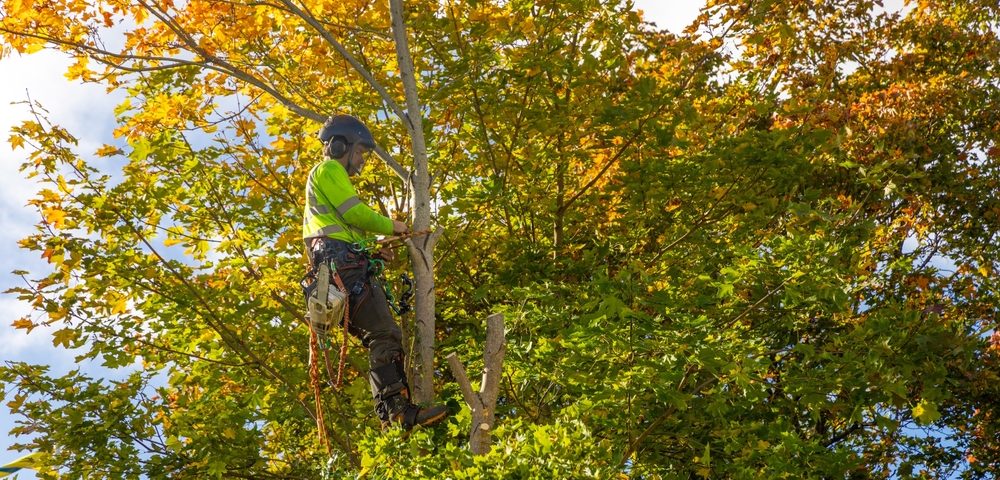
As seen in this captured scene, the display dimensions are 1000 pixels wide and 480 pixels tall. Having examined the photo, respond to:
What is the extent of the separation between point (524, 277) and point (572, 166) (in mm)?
2390

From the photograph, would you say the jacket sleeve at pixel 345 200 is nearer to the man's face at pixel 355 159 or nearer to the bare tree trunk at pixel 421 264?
the man's face at pixel 355 159

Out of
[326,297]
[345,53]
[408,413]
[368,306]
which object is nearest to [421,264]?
[368,306]

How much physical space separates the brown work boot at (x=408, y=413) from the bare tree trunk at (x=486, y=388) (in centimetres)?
42

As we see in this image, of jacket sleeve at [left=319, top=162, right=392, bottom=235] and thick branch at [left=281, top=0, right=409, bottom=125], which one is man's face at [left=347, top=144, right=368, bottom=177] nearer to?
jacket sleeve at [left=319, top=162, right=392, bottom=235]

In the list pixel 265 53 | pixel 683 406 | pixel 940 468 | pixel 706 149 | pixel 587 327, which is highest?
pixel 265 53

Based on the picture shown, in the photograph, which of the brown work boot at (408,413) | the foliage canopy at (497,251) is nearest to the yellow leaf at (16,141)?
the foliage canopy at (497,251)

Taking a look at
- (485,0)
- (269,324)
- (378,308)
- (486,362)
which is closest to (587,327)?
(486,362)

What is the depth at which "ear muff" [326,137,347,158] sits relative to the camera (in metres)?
7.76

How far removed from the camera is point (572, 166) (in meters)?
12.3

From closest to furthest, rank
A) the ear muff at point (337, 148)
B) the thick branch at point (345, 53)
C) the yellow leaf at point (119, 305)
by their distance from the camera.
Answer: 1. the ear muff at point (337, 148)
2. the thick branch at point (345, 53)
3. the yellow leaf at point (119, 305)

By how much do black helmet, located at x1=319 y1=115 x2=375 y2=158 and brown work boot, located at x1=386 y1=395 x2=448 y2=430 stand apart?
6.34ft

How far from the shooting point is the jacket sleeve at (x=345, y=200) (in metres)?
7.55

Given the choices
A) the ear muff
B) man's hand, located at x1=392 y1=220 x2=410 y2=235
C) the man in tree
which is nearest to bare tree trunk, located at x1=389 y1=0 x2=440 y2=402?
man's hand, located at x1=392 y1=220 x2=410 y2=235

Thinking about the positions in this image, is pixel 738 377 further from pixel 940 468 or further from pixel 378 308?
pixel 940 468
